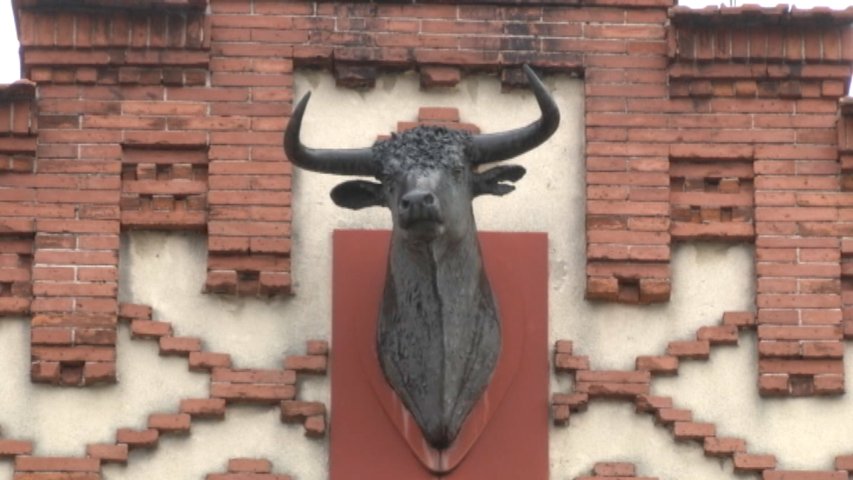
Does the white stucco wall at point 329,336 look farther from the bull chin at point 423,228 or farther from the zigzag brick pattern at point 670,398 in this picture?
the bull chin at point 423,228

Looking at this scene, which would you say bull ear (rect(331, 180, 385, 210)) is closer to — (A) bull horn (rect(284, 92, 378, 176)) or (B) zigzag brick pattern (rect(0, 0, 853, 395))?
(A) bull horn (rect(284, 92, 378, 176))

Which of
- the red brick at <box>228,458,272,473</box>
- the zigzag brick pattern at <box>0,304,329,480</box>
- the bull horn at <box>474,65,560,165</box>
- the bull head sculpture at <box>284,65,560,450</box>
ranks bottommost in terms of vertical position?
the red brick at <box>228,458,272,473</box>

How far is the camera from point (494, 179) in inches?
739

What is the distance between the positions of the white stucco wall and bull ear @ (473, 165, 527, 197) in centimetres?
77

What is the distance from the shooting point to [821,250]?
19406 mm

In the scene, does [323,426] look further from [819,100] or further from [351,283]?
[819,100]

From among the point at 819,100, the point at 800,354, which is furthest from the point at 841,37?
the point at 800,354

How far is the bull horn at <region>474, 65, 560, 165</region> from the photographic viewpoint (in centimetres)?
1836

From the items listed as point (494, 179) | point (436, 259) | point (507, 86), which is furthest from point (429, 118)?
point (436, 259)

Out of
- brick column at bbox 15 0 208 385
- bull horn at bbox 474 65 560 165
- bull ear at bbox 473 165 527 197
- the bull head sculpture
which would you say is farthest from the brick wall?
bull horn at bbox 474 65 560 165

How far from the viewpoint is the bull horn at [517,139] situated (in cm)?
1836

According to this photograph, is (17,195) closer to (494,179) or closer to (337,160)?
(337,160)

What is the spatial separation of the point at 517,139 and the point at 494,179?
0.28m

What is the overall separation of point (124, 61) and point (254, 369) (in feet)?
5.72
